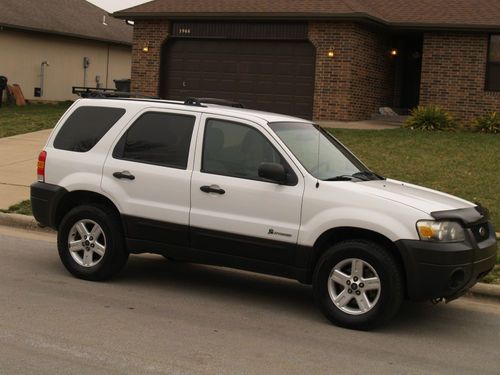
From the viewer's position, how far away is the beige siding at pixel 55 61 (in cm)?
2916

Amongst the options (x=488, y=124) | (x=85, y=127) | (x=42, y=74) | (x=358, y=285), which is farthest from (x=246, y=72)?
(x=358, y=285)

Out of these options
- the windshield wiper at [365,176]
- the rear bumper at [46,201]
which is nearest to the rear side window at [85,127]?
the rear bumper at [46,201]

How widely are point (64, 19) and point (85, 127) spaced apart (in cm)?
2621

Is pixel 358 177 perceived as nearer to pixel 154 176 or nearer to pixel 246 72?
pixel 154 176

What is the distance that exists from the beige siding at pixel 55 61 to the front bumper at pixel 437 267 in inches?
995

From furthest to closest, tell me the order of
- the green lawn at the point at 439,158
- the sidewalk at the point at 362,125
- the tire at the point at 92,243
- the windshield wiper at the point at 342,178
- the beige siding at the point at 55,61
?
the beige siding at the point at 55,61
the sidewalk at the point at 362,125
the green lawn at the point at 439,158
the tire at the point at 92,243
the windshield wiper at the point at 342,178

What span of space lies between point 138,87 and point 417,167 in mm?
11220

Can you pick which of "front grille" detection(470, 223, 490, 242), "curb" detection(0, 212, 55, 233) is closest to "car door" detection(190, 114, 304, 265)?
"front grille" detection(470, 223, 490, 242)

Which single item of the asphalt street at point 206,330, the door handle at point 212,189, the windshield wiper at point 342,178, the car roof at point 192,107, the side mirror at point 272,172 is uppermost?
the car roof at point 192,107

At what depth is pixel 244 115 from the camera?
700cm

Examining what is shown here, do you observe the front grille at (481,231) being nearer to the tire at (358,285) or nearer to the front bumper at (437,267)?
the front bumper at (437,267)

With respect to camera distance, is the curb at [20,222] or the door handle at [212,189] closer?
the door handle at [212,189]

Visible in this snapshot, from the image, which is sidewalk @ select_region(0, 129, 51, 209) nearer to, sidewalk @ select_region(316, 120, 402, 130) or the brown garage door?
the brown garage door

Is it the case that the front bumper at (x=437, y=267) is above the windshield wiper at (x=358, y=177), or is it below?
below
